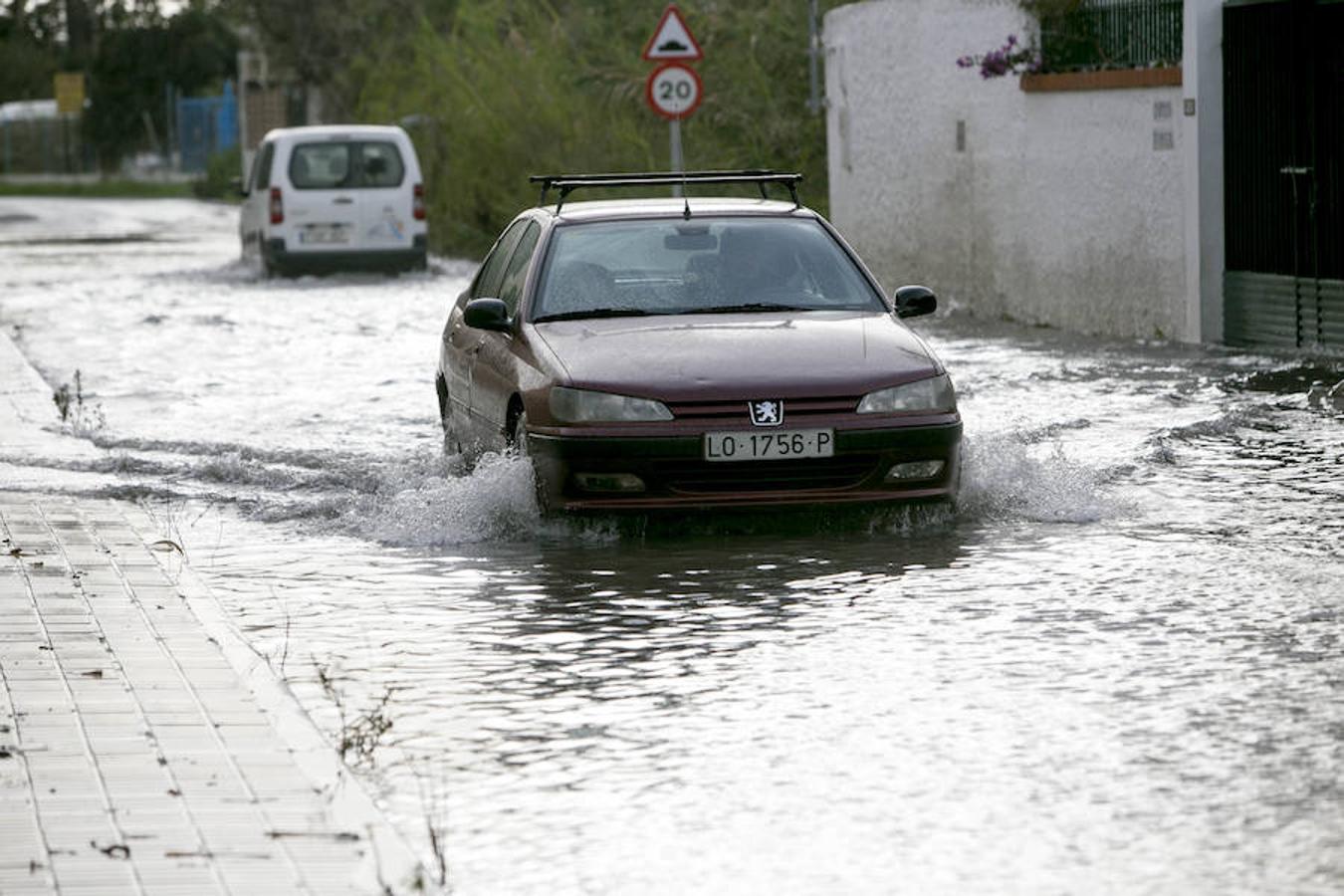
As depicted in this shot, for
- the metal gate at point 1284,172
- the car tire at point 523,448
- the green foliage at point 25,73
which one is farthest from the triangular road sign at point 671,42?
the green foliage at point 25,73

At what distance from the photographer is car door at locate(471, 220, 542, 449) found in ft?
39.6

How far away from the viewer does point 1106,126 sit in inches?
883

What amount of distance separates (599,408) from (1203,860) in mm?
5318

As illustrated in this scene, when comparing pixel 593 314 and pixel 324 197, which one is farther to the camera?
pixel 324 197

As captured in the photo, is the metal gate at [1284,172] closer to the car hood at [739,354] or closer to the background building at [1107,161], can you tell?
the background building at [1107,161]

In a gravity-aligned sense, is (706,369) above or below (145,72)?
below

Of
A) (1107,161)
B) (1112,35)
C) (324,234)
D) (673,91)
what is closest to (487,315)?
(1107,161)

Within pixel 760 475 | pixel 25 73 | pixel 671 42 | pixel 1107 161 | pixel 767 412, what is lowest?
pixel 760 475

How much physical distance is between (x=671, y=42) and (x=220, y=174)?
1692 inches

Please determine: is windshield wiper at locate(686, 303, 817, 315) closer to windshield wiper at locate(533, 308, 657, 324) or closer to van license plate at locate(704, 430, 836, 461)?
windshield wiper at locate(533, 308, 657, 324)

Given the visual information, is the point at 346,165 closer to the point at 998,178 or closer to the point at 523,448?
the point at 998,178

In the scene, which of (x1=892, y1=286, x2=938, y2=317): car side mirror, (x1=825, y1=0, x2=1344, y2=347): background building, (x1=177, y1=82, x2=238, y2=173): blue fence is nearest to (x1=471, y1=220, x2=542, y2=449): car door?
(x1=892, y1=286, x2=938, y2=317): car side mirror

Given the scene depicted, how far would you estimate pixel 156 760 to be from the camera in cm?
720

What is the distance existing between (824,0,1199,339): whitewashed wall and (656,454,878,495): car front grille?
10020mm
